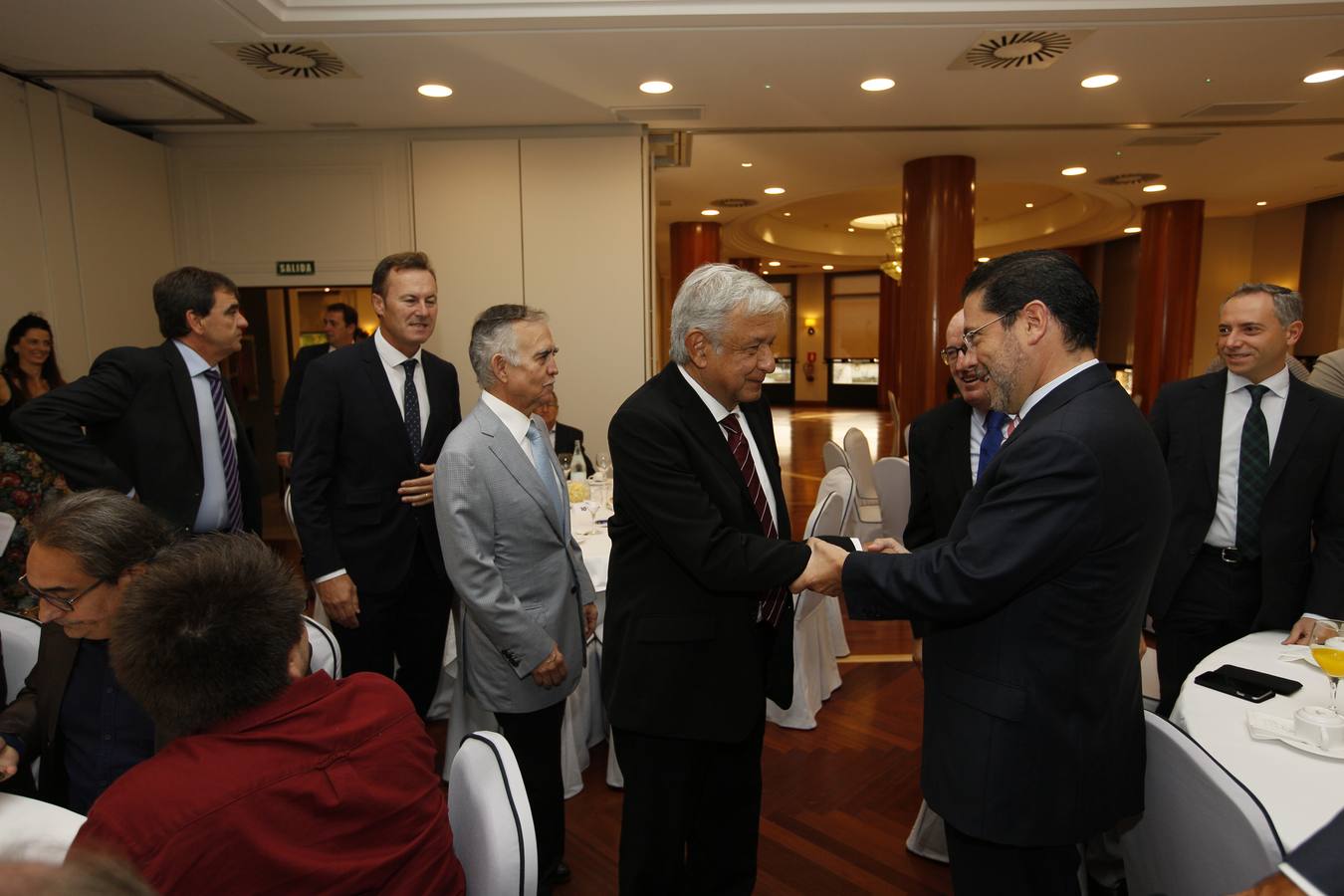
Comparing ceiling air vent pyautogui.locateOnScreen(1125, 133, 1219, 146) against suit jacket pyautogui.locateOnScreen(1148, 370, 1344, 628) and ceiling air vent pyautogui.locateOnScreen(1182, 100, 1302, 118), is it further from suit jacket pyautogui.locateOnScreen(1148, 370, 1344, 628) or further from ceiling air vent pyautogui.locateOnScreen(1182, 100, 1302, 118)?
suit jacket pyautogui.locateOnScreen(1148, 370, 1344, 628)

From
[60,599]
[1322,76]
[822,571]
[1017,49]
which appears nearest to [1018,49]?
[1017,49]

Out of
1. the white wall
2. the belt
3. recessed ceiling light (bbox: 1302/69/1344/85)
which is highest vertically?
recessed ceiling light (bbox: 1302/69/1344/85)

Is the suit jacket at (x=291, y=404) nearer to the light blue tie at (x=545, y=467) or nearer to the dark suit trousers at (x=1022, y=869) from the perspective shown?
the light blue tie at (x=545, y=467)

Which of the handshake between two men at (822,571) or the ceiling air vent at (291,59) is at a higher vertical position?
the ceiling air vent at (291,59)

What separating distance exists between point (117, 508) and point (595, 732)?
221cm

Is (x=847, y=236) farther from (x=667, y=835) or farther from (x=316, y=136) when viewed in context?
(x=667, y=835)

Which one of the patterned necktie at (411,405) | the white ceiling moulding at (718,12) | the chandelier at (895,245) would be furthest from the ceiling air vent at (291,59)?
the chandelier at (895,245)

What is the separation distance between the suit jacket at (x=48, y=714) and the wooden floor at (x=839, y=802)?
58.5 inches

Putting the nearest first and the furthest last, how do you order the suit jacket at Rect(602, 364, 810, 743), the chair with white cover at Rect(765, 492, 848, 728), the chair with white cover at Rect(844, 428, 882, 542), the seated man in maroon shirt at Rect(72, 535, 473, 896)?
the seated man in maroon shirt at Rect(72, 535, 473, 896), the suit jacket at Rect(602, 364, 810, 743), the chair with white cover at Rect(765, 492, 848, 728), the chair with white cover at Rect(844, 428, 882, 542)

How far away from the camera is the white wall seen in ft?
15.5

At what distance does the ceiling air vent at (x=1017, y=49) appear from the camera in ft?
14.2

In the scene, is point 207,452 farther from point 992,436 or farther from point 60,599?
point 992,436

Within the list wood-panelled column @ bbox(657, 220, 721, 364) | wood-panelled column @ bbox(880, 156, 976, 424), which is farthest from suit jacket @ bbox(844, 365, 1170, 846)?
wood-panelled column @ bbox(657, 220, 721, 364)

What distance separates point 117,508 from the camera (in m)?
1.71
